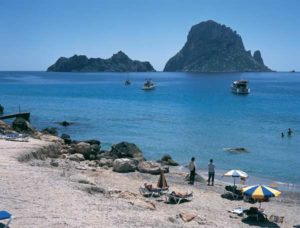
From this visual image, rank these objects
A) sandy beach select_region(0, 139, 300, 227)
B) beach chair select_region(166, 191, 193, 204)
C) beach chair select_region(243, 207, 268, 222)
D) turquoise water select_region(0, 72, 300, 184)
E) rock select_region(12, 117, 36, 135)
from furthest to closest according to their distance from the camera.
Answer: rock select_region(12, 117, 36, 135) → turquoise water select_region(0, 72, 300, 184) → beach chair select_region(166, 191, 193, 204) → beach chair select_region(243, 207, 268, 222) → sandy beach select_region(0, 139, 300, 227)

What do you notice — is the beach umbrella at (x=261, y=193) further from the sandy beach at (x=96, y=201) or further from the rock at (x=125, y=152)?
the rock at (x=125, y=152)

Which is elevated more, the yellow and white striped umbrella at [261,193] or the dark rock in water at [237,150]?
the yellow and white striped umbrella at [261,193]

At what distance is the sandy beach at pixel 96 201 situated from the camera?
17.1 meters

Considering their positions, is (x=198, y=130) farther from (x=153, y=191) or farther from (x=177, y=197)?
(x=177, y=197)

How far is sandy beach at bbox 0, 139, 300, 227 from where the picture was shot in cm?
1709

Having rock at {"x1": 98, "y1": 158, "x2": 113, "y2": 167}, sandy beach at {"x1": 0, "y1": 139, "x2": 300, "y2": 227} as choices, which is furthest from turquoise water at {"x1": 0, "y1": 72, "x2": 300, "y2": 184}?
sandy beach at {"x1": 0, "y1": 139, "x2": 300, "y2": 227}

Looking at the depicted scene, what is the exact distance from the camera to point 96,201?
19.7 m

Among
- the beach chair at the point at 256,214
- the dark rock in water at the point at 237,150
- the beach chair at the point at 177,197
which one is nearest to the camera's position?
the beach chair at the point at 256,214

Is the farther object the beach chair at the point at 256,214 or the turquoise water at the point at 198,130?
the turquoise water at the point at 198,130

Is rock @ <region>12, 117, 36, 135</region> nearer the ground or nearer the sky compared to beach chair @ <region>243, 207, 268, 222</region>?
nearer the sky

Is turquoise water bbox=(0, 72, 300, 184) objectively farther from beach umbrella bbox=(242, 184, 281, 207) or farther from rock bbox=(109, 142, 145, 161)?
beach umbrella bbox=(242, 184, 281, 207)

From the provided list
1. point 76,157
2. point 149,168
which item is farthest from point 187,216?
point 76,157

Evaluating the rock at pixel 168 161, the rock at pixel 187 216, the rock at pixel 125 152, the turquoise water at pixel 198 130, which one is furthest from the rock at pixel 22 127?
the rock at pixel 187 216

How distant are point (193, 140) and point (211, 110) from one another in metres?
31.9
